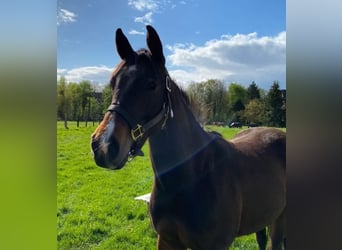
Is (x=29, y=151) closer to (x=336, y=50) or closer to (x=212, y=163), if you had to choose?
(x=212, y=163)

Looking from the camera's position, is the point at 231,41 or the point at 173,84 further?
the point at 231,41

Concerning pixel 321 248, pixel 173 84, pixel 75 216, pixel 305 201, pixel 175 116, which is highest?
pixel 173 84

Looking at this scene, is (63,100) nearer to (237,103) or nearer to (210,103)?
(210,103)

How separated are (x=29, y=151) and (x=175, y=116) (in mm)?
641

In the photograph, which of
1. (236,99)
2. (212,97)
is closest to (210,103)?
(212,97)

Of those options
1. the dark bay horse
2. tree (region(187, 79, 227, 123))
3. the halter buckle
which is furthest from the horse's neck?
tree (region(187, 79, 227, 123))

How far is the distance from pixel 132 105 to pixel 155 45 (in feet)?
0.86

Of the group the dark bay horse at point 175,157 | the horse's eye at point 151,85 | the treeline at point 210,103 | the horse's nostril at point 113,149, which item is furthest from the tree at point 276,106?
the horse's nostril at point 113,149

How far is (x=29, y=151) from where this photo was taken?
1.23m

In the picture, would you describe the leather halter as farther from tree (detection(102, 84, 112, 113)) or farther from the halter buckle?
tree (detection(102, 84, 112, 113))

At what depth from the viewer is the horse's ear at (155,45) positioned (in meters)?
1.08

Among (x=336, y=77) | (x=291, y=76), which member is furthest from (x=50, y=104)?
(x=336, y=77)

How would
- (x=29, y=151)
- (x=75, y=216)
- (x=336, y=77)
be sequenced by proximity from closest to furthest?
(x=336, y=77) < (x=29, y=151) < (x=75, y=216)

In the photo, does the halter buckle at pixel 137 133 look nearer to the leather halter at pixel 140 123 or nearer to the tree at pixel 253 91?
the leather halter at pixel 140 123
